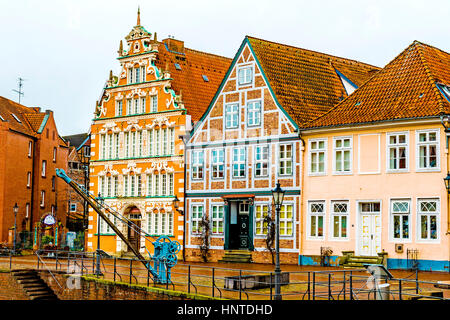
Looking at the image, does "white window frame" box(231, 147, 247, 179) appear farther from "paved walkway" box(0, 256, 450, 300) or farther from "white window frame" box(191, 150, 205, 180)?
"paved walkway" box(0, 256, 450, 300)

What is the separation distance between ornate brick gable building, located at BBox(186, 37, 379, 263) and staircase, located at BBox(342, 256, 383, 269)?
348 centimetres

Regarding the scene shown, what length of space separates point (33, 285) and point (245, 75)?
1518 cm

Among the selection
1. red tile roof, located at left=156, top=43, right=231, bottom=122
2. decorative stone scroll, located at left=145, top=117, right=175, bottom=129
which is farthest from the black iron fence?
red tile roof, located at left=156, top=43, right=231, bottom=122

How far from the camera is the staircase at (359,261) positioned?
34.9 metres

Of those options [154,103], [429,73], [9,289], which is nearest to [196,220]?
[154,103]

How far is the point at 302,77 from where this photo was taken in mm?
42594

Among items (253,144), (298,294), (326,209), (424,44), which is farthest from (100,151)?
(298,294)

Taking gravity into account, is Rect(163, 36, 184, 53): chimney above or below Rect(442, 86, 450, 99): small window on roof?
above

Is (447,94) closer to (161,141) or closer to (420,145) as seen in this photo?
(420,145)

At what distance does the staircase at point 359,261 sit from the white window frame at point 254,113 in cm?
862

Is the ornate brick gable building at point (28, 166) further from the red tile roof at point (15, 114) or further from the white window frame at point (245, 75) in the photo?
the white window frame at point (245, 75)

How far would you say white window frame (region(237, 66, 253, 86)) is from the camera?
41.2 meters

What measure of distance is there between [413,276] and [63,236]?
30023mm

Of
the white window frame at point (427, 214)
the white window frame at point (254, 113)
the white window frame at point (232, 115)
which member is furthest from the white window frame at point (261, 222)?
the white window frame at point (427, 214)
